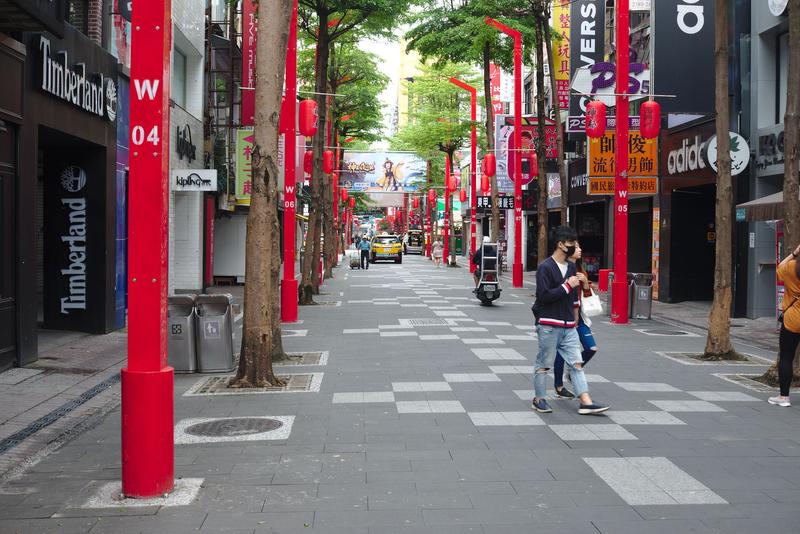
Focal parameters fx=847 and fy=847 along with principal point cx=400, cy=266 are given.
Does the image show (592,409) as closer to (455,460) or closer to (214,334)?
(455,460)

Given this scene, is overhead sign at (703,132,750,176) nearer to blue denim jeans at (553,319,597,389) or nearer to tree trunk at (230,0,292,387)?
blue denim jeans at (553,319,597,389)

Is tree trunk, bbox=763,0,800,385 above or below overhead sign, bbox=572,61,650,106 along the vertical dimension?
below

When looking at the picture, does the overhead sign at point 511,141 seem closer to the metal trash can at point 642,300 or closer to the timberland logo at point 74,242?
the metal trash can at point 642,300

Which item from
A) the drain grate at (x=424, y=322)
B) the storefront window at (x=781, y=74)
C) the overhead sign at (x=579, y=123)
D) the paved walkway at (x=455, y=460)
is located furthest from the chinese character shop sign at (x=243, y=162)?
the paved walkway at (x=455, y=460)

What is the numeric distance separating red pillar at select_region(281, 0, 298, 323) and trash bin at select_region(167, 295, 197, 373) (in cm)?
642

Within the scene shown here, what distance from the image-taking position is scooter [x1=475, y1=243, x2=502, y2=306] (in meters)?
22.8

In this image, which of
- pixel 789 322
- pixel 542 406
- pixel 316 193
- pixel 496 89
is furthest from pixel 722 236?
pixel 496 89

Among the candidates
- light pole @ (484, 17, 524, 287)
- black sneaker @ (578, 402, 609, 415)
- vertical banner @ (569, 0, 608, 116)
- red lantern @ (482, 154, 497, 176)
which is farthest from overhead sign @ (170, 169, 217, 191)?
red lantern @ (482, 154, 497, 176)

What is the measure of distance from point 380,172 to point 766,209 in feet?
171

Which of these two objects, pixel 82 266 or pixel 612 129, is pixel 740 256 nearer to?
pixel 612 129

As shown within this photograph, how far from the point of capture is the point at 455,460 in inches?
266

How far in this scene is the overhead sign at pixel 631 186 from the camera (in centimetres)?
2481

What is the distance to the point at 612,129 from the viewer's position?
27.2 metres

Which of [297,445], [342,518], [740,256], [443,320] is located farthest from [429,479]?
[740,256]
